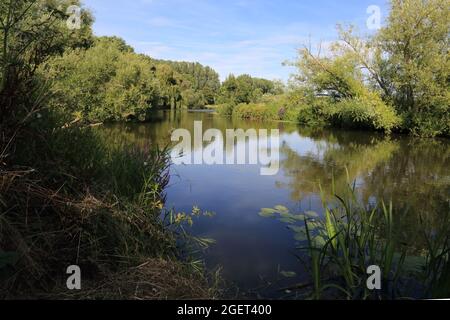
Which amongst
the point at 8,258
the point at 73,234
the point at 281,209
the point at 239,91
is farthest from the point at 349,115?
the point at 239,91

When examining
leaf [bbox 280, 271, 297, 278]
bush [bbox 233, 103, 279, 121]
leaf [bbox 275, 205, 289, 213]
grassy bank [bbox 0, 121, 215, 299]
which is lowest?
leaf [bbox 280, 271, 297, 278]

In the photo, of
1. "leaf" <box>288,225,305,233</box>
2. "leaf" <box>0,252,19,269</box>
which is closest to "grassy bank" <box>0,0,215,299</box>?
"leaf" <box>0,252,19,269</box>

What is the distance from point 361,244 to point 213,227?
258 centimetres

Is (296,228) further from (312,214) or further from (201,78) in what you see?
(201,78)

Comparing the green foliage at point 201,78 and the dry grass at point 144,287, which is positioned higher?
the green foliage at point 201,78

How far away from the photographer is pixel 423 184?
9008mm

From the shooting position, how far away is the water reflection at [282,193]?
4.63m

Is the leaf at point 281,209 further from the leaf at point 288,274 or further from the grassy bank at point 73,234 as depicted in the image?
the grassy bank at point 73,234

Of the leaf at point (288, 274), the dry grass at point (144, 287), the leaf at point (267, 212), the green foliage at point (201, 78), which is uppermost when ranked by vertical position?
the green foliage at point (201, 78)

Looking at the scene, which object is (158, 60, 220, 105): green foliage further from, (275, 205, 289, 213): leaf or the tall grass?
the tall grass

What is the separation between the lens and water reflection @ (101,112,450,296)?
15.2 feet

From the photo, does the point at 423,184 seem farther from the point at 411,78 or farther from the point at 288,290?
→ the point at 411,78

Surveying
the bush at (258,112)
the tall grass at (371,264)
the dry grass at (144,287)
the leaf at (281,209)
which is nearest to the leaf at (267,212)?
the leaf at (281,209)

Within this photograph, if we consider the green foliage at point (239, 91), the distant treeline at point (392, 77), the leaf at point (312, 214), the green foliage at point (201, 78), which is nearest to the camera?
the leaf at point (312, 214)
